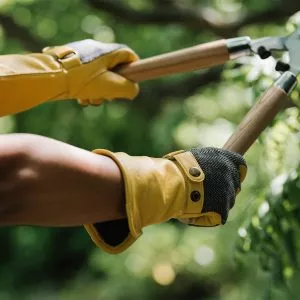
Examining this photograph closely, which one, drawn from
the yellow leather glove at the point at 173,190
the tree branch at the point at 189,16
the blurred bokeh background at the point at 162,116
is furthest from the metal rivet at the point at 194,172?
the tree branch at the point at 189,16

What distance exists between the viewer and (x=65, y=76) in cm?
144

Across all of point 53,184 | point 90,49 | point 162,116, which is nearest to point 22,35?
point 162,116

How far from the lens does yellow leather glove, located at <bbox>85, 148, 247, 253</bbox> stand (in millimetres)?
1000

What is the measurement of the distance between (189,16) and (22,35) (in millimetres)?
710

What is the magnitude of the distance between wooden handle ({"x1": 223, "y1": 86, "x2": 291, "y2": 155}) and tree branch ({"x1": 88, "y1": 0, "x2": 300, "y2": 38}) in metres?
1.92

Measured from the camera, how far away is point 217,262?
4.07 metres

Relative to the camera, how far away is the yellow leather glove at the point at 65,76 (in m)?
1.33

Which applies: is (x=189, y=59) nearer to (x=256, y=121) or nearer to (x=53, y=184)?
(x=256, y=121)

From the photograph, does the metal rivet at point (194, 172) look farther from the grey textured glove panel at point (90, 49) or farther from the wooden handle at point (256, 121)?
the grey textured glove panel at point (90, 49)

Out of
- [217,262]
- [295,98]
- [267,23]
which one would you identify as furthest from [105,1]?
[295,98]

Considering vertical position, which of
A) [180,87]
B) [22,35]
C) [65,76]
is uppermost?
[65,76]

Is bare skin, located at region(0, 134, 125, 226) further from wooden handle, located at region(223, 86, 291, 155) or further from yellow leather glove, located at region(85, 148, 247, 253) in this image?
wooden handle, located at region(223, 86, 291, 155)

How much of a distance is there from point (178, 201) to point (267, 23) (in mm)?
2302

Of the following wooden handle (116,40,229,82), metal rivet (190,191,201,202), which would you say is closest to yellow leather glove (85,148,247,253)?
metal rivet (190,191,201,202)
